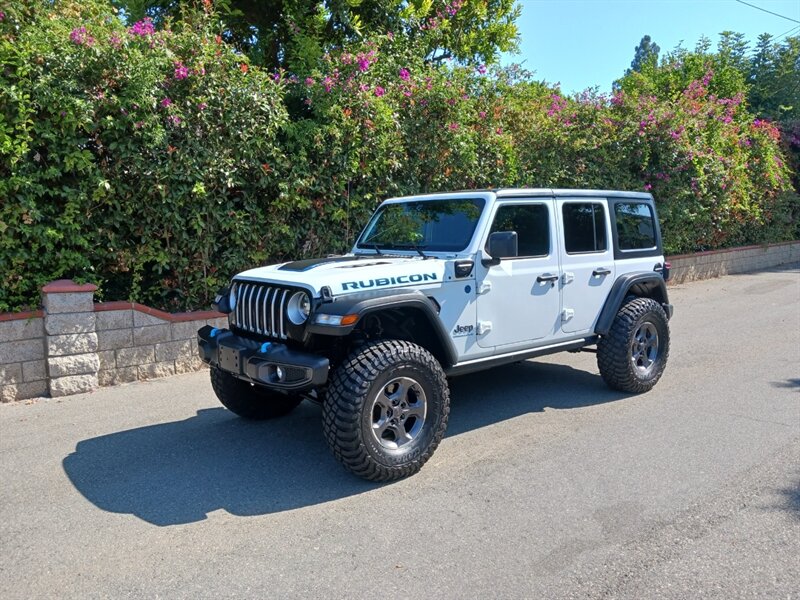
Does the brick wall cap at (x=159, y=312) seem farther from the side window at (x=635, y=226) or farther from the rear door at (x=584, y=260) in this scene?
the side window at (x=635, y=226)

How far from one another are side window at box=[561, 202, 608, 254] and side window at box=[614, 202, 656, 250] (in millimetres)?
268

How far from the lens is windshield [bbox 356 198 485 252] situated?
16.1 ft

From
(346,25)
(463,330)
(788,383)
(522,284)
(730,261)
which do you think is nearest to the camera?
(463,330)

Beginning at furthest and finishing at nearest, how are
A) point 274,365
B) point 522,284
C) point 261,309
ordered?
point 522,284
point 261,309
point 274,365

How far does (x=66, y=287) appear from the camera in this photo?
19.2ft

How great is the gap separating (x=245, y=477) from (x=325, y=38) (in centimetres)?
875

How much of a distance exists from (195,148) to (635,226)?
4438 millimetres

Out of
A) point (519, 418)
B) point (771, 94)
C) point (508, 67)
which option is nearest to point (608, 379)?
point (519, 418)

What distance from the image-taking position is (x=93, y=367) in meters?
6.11

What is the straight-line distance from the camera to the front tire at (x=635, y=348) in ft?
18.4

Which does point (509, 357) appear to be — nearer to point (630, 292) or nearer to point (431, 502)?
point (431, 502)

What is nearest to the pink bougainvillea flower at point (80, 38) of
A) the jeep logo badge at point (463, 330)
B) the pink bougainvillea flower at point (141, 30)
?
the pink bougainvillea flower at point (141, 30)

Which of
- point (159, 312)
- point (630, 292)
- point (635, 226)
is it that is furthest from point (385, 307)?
point (159, 312)

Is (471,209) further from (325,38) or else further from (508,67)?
(325,38)
